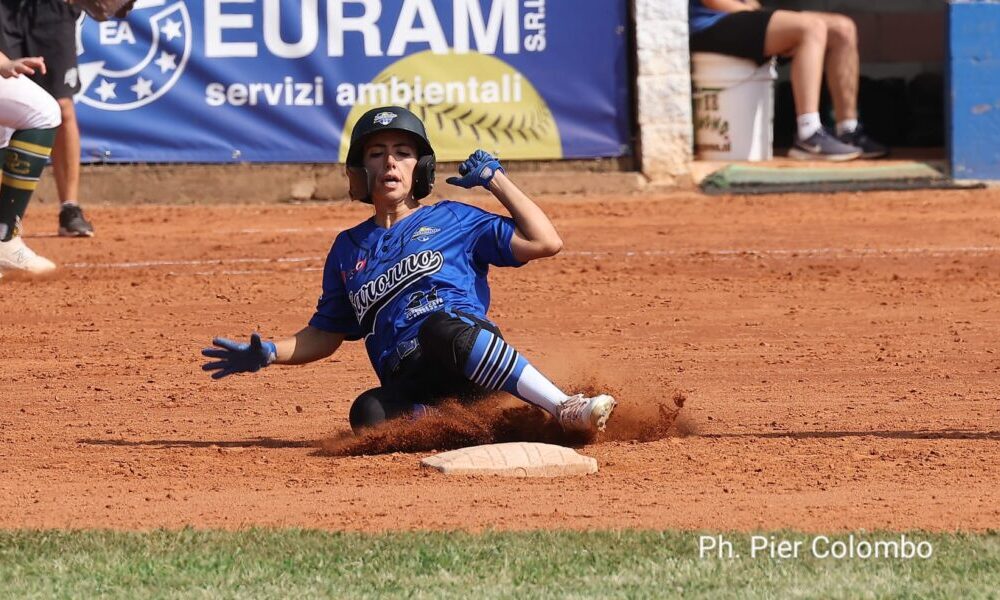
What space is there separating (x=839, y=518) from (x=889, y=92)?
12423 mm

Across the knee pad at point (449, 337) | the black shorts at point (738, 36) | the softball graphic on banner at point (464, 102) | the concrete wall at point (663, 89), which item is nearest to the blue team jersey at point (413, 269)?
the knee pad at point (449, 337)

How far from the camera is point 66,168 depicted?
1226cm

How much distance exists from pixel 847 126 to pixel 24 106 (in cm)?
791

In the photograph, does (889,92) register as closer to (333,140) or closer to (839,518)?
(333,140)

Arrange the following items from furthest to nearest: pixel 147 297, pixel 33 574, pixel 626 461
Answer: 1. pixel 147 297
2. pixel 626 461
3. pixel 33 574

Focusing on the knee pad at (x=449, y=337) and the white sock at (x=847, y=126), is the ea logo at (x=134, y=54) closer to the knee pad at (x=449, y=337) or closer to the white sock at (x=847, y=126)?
the white sock at (x=847, y=126)

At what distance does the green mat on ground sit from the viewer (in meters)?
14.1

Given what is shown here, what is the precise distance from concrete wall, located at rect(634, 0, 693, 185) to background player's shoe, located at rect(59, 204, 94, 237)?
186 inches

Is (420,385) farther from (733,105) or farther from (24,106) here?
(733,105)

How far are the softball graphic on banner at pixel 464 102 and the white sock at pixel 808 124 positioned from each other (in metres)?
2.26

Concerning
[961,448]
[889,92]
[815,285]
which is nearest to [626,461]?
[961,448]

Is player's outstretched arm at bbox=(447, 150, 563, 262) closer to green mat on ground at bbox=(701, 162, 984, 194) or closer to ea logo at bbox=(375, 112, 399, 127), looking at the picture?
ea logo at bbox=(375, 112, 399, 127)

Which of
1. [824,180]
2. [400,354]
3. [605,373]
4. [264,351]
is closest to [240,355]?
[264,351]

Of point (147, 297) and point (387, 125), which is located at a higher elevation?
point (387, 125)
